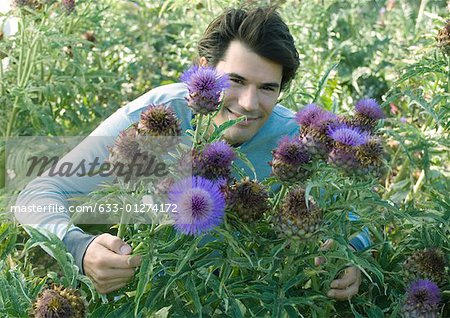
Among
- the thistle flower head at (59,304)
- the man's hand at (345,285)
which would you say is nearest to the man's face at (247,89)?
the man's hand at (345,285)

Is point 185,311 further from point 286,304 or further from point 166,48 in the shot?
point 166,48

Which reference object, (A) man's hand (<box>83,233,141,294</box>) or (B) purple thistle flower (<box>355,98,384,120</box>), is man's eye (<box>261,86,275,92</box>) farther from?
(A) man's hand (<box>83,233,141,294</box>)

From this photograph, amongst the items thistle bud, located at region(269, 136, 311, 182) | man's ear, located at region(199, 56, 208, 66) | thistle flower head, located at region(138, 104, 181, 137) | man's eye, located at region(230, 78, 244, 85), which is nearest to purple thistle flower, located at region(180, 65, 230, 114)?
thistle flower head, located at region(138, 104, 181, 137)

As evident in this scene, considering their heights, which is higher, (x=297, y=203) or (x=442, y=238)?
(x=297, y=203)

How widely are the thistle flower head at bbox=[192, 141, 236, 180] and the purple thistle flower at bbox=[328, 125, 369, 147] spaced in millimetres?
197

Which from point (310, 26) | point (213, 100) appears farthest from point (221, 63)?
point (310, 26)

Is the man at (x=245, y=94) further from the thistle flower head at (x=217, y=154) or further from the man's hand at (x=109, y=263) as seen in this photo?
the thistle flower head at (x=217, y=154)

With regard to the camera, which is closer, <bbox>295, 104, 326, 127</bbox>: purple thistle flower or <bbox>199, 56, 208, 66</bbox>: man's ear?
<bbox>295, 104, 326, 127</bbox>: purple thistle flower

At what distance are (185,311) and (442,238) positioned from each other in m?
0.64

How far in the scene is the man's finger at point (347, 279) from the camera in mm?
1680

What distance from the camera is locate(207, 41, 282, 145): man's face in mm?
1993

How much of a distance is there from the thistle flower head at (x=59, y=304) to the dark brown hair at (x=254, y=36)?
897mm

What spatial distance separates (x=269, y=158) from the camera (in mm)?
2195

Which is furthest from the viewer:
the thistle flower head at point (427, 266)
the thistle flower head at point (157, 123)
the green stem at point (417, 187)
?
the green stem at point (417, 187)
